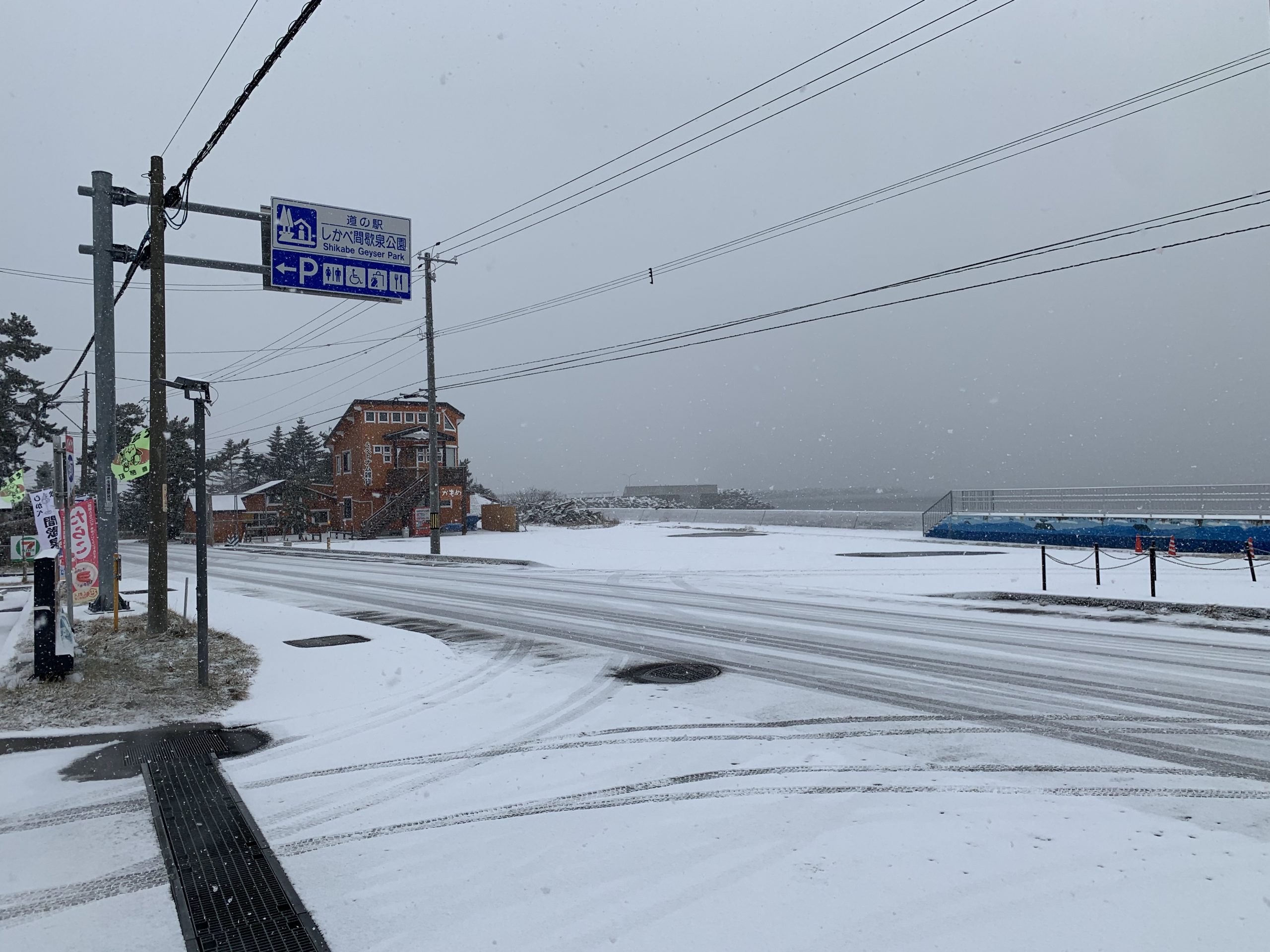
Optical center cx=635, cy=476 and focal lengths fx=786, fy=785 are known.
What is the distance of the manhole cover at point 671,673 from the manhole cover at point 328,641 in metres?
4.40

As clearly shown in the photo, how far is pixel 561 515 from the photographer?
184 ft

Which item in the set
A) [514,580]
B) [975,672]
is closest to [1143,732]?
[975,672]

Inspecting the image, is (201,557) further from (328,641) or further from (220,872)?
(220,872)

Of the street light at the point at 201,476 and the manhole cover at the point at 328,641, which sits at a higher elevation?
the street light at the point at 201,476

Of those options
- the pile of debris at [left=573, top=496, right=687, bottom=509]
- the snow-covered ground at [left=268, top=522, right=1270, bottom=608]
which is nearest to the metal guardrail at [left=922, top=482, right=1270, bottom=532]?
the snow-covered ground at [left=268, top=522, right=1270, bottom=608]

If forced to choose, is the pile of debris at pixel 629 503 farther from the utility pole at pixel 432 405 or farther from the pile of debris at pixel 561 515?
the utility pole at pixel 432 405

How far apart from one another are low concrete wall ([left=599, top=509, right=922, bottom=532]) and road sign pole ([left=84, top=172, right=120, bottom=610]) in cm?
3203

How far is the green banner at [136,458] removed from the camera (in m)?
13.0

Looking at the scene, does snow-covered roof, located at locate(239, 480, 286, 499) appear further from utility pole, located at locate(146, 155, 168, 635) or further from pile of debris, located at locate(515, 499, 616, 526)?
utility pole, located at locate(146, 155, 168, 635)

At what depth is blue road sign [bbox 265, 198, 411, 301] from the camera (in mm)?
12641

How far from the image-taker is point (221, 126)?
9922mm

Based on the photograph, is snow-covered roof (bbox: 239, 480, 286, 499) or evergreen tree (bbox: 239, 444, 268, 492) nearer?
snow-covered roof (bbox: 239, 480, 286, 499)

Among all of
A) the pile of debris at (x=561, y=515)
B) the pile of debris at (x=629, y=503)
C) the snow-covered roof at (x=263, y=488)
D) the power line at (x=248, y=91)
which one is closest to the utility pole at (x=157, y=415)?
the power line at (x=248, y=91)

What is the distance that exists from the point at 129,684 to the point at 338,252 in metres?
7.85
